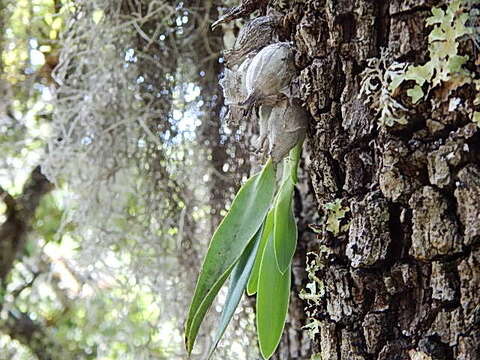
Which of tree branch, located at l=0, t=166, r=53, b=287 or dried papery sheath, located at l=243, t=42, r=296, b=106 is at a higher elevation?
tree branch, located at l=0, t=166, r=53, b=287

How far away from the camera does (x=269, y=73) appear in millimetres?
365

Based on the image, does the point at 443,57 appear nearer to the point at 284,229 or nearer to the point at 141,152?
the point at 284,229

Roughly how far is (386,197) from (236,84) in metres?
0.12

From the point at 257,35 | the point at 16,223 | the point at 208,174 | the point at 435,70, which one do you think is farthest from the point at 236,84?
the point at 16,223

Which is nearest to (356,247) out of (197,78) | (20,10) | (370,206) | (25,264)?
(370,206)

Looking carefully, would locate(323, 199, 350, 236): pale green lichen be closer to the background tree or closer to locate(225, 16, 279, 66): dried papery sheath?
the background tree

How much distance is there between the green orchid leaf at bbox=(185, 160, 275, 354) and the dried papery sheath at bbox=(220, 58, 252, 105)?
0.05 m

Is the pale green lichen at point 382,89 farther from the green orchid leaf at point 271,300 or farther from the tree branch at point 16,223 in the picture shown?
the tree branch at point 16,223

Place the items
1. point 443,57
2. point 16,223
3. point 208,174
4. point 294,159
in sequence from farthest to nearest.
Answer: point 16,223 → point 208,174 → point 294,159 → point 443,57

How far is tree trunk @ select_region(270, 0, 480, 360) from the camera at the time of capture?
0.30 m

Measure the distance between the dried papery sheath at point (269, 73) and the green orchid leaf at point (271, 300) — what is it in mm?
105

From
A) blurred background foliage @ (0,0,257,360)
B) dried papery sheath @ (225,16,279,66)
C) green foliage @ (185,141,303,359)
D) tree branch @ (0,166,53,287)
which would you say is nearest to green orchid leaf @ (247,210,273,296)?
green foliage @ (185,141,303,359)

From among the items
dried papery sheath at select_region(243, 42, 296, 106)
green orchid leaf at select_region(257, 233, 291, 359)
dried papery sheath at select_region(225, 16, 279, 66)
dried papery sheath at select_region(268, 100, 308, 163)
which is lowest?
green orchid leaf at select_region(257, 233, 291, 359)

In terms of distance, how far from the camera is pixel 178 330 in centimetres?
83
